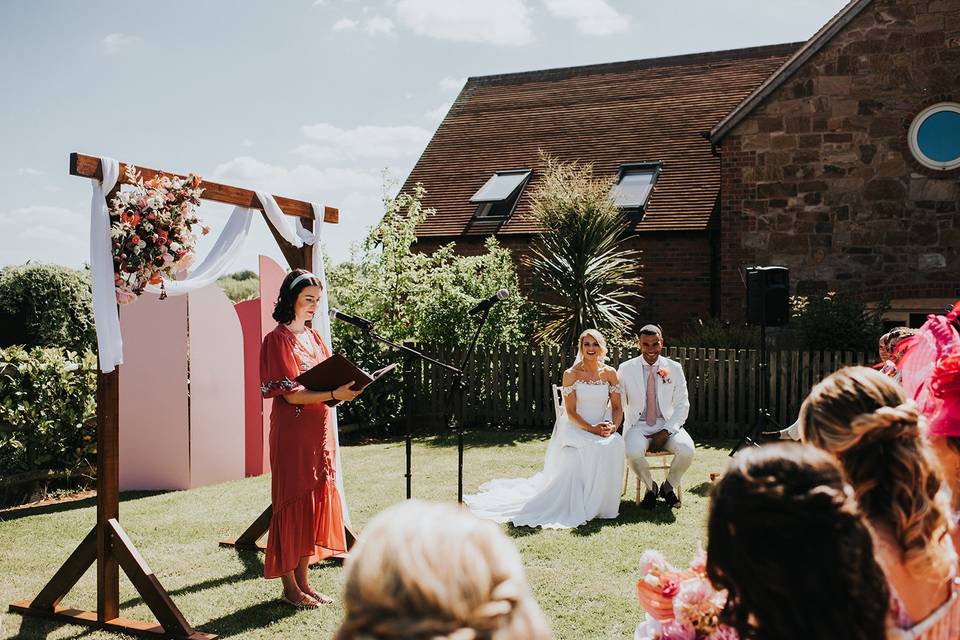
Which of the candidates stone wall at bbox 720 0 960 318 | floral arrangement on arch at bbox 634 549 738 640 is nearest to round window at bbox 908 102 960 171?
stone wall at bbox 720 0 960 318

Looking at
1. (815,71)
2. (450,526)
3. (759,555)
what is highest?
(815,71)

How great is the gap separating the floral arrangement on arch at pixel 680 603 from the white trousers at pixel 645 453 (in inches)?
228

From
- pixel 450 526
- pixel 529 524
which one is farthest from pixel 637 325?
pixel 450 526

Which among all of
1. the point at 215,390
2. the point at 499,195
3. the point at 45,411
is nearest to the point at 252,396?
the point at 215,390

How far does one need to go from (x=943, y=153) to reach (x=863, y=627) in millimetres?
15174

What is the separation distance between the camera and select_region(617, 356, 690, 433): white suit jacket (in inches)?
349

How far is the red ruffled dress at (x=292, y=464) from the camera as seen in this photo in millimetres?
5520

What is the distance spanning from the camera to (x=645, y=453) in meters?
8.60

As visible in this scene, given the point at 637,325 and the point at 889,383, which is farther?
the point at 637,325

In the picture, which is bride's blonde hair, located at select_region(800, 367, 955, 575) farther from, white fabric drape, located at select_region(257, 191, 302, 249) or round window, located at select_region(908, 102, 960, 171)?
round window, located at select_region(908, 102, 960, 171)

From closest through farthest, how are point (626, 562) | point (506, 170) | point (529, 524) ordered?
1. point (626, 562)
2. point (529, 524)
3. point (506, 170)

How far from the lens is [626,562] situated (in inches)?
256

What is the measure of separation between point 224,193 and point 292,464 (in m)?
1.99

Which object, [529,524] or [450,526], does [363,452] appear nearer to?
[529,524]
